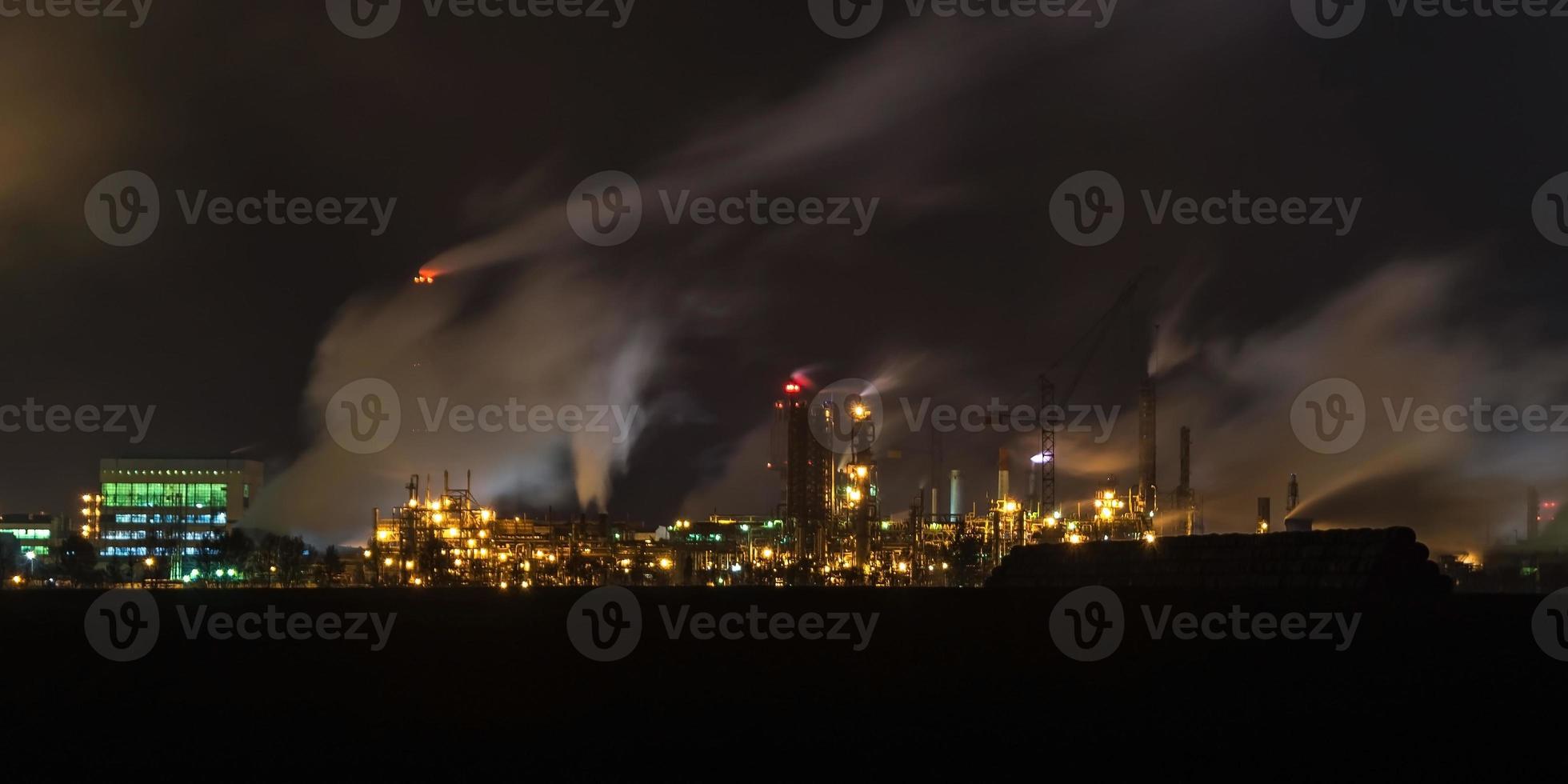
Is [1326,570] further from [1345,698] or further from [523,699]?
[523,699]

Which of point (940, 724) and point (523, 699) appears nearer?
point (940, 724)

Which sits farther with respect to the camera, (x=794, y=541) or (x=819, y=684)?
(x=794, y=541)

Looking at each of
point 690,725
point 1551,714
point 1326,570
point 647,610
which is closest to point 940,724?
Answer: point 690,725

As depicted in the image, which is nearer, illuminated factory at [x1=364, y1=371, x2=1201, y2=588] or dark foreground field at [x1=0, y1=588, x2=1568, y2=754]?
dark foreground field at [x1=0, y1=588, x2=1568, y2=754]

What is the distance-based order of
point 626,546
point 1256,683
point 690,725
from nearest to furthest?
point 690,725 → point 1256,683 → point 626,546

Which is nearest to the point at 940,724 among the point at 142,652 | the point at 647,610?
the point at 142,652

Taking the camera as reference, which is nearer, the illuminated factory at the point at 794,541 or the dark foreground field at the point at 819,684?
the dark foreground field at the point at 819,684

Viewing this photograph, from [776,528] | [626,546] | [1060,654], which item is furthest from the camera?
[776,528]
